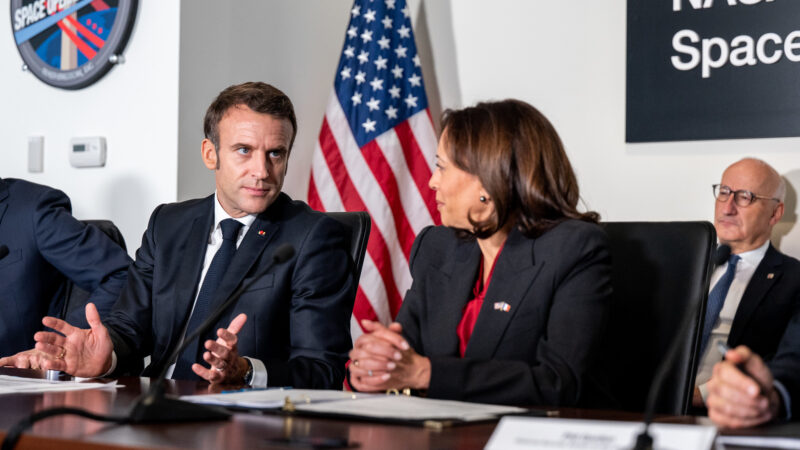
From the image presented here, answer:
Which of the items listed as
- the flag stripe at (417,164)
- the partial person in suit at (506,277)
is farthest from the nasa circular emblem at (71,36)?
the partial person in suit at (506,277)

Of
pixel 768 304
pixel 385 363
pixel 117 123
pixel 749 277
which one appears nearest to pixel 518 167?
pixel 385 363

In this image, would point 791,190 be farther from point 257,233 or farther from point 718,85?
point 257,233

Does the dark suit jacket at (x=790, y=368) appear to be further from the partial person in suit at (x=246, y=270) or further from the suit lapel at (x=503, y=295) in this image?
the partial person in suit at (x=246, y=270)

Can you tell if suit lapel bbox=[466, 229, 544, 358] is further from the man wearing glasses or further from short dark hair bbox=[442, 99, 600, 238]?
the man wearing glasses

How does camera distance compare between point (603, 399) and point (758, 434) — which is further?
point (603, 399)

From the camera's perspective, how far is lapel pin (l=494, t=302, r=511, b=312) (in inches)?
77.6

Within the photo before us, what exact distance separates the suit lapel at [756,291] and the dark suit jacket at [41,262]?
212cm

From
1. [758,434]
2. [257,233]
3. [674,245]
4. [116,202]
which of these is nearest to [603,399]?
[674,245]

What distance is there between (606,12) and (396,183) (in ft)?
3.71

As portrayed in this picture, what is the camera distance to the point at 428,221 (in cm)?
399

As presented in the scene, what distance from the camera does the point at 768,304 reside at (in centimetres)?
339

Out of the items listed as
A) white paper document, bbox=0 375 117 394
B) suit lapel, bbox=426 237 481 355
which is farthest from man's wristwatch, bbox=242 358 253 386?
suit lapel, bbox=426 237 481 355

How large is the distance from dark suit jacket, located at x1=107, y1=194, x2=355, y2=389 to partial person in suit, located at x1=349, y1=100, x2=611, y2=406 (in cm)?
28

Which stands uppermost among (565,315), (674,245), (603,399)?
(674,245)
